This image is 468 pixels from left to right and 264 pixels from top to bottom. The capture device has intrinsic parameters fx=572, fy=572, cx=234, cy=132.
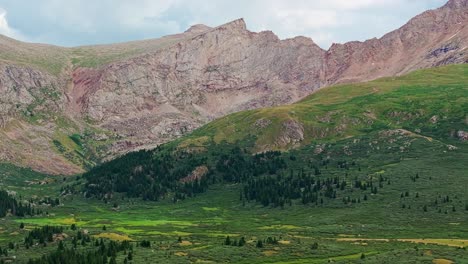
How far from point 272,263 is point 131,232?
2801 inches

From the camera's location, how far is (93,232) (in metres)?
176

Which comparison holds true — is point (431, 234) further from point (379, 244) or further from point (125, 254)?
point (125, 254)

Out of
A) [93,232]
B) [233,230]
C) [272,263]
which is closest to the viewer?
[272,263]

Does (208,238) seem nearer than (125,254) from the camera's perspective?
No

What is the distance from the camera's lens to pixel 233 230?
626 feet

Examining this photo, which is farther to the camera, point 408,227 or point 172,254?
point 408,227

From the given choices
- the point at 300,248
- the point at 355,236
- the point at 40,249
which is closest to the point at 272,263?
the point at 300,248

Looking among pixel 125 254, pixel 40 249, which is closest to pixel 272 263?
pixel 125 254

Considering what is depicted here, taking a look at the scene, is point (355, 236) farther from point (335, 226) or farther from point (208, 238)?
point (208, 238)

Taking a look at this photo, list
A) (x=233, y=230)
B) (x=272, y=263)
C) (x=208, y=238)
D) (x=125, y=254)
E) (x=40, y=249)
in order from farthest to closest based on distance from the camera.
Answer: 1. (x=233, y=230)
2. (x=208, y=238)
3. (x=40, y=249)
4. (x=125, y=254)
5. (x=272, y=263)

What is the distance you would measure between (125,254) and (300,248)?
42.1 metres

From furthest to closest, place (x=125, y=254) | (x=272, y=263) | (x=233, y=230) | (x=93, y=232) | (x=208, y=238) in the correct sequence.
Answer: (x=233, y=230) → (x=93, y=232) → (x=208, y=238) → (x=125, y=254) → (x=272, y=263)

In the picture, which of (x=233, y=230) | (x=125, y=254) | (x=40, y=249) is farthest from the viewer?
(x=233, y=230)

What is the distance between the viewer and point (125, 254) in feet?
440
